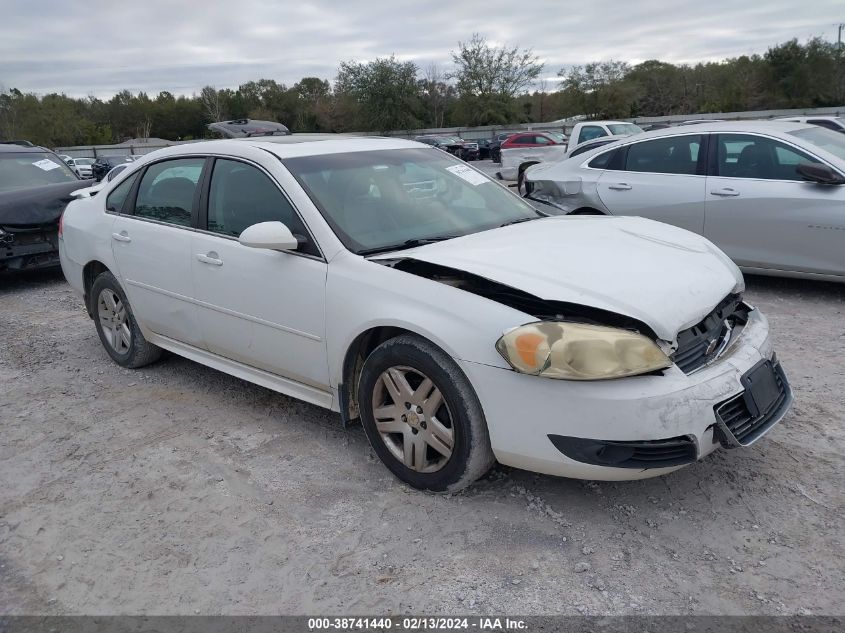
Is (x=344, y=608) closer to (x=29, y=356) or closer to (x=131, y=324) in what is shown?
(x=131, y=324)

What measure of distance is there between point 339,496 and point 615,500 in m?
1.25

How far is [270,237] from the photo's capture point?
135 inches

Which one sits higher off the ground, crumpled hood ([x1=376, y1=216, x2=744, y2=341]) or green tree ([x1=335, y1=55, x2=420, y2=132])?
green tree ([x1=335, y1=55, x2=420, y2=132])

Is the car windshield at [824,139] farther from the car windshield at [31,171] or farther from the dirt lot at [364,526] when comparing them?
the car windshield at [31,171]

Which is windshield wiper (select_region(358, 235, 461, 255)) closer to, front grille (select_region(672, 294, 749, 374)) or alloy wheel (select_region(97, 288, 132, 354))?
front grille (select_region(672, 294, 749, 374))

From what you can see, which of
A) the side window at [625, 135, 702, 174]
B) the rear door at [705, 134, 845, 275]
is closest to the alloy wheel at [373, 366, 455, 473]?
the rear door at [705, 134, 845, 275]

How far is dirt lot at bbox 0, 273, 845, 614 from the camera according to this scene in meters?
2.60

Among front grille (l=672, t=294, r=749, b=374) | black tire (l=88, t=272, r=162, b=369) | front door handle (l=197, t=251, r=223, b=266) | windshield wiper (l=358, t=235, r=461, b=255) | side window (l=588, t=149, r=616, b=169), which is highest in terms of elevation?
side window (l=588, t=149, r=616, b=169)

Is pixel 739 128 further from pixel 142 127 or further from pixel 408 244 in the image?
pixel 142 127

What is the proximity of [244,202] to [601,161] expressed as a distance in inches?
174

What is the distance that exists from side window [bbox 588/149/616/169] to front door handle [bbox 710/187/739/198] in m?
1.21

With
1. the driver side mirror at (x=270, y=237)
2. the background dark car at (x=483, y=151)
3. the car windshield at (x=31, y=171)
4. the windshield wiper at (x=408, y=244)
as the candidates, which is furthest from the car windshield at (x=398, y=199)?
the background dark car at (x=483, y=151)

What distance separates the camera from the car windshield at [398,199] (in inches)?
143

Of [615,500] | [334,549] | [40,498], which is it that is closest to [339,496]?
[334,549]
